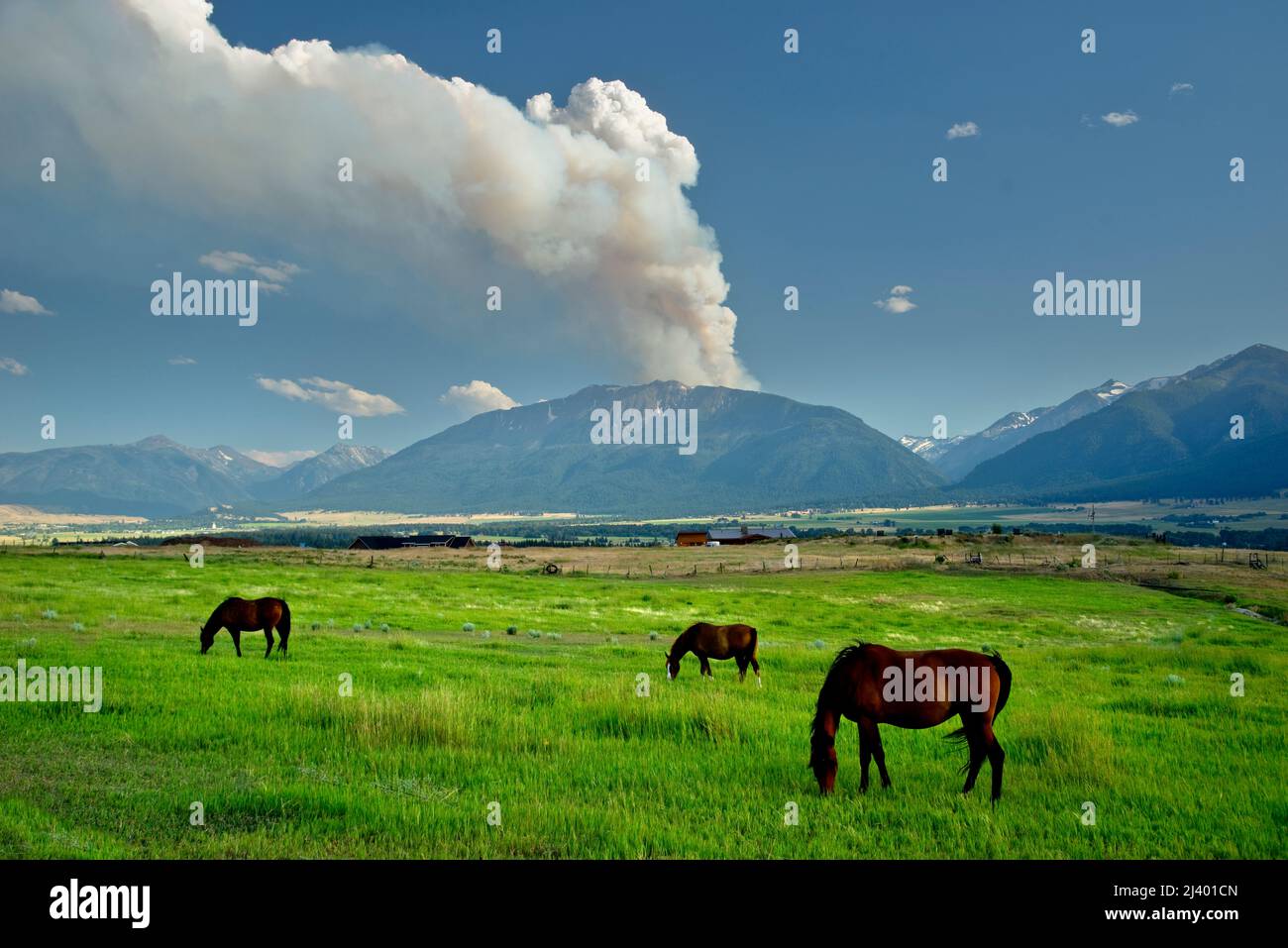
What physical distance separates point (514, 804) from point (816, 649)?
813 inches

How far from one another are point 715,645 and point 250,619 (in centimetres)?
1547

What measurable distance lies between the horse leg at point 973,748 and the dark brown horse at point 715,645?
11.4 m

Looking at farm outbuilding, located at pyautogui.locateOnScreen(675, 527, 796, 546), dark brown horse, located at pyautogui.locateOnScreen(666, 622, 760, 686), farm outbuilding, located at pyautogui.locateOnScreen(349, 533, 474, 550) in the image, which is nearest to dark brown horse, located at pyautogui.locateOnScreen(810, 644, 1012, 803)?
dark brown horse, located at pyautogui.locateOnScreen(666, 622, 760, 686)

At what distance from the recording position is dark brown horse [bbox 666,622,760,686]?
21531 mm

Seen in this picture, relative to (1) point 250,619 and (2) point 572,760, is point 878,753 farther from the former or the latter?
(1) point 250,619

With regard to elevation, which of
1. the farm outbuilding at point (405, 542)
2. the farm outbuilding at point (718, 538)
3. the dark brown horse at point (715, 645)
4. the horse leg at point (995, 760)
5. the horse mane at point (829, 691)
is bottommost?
the farm outbuilding at point (718, 538)

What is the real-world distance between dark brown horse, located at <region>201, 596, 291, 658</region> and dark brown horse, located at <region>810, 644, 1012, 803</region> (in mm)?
19721

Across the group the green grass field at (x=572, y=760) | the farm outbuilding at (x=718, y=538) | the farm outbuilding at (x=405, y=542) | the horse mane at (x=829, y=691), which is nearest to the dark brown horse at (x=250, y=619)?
the green grass field at (x=572, y=760)

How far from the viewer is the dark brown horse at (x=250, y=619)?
23125mm

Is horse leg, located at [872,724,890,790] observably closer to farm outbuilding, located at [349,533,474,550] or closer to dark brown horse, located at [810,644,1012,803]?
dark brown horse, located at [810,644,1012,803]
